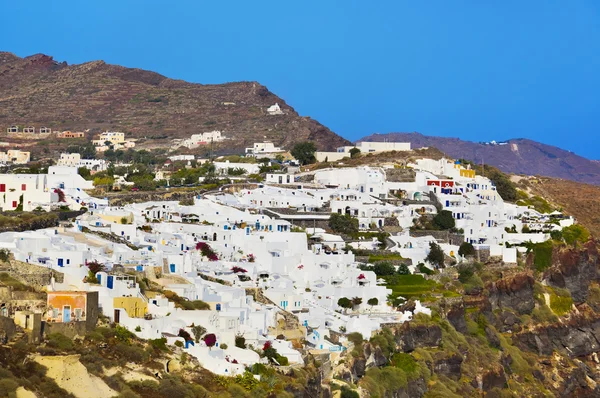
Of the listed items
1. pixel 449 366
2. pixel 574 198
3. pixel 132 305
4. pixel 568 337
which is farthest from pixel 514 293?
pixel 574 198

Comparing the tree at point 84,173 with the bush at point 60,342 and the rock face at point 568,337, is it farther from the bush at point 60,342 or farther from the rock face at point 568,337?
the bush at point 60,342

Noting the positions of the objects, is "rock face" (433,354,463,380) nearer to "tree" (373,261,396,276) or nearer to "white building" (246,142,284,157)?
"tree" (373,261,396,276)

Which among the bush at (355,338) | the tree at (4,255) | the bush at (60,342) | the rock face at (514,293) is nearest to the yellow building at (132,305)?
the bush at (60,342)

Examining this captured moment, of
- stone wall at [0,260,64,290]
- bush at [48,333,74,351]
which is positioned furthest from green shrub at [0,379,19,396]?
stone wall at [0,260,64,290]

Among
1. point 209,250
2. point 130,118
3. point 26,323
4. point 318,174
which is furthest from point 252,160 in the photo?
point 26,323

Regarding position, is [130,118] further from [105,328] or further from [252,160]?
[105,328]

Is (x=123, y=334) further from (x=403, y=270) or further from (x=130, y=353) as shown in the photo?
(x=403, y=270)
